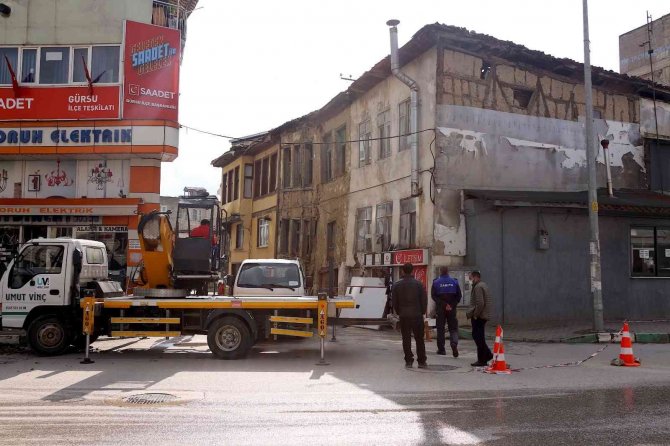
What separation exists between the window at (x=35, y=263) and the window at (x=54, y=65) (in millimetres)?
11247

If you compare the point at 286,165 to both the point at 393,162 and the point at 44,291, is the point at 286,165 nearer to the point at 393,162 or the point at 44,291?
the point at 393,162

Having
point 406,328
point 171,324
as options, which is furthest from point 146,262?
point 406,328

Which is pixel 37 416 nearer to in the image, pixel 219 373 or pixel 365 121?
pixel 219 373

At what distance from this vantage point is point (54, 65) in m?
22.2

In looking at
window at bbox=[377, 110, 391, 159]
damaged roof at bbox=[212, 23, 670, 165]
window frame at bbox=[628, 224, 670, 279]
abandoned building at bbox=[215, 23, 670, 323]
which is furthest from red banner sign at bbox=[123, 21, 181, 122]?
window frame at bbox=[628, 224, 670, 279]

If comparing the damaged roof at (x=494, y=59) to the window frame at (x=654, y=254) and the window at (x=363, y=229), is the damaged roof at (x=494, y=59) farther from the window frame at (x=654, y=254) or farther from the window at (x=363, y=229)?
the window frame at (x=654, y=254)

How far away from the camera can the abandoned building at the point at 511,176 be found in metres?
18.9

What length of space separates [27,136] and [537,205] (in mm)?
16835

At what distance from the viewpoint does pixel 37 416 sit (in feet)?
23.2

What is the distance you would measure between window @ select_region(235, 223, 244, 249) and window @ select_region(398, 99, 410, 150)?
17.6 m

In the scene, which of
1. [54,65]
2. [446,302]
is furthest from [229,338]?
[54,65]

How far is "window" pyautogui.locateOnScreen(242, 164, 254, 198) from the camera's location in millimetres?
36812

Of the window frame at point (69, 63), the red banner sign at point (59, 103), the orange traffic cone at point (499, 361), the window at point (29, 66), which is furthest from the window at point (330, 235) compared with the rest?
the orange traffic cone at point (499, 361)

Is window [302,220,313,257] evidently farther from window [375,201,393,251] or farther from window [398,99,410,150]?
window [398,99,410,150]
